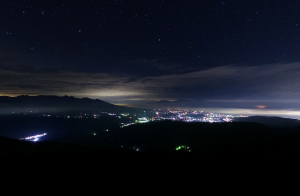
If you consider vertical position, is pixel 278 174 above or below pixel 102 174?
above

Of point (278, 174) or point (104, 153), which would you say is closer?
point (278, 174)

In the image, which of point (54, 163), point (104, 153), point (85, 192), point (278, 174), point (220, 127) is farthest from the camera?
point (220, 127)

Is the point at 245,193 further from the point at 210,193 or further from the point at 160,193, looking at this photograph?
the point at 160,193

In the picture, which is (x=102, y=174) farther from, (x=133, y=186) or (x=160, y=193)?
(x=160, y=193)

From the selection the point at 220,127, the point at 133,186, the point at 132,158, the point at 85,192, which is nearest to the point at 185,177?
the point at 133,186

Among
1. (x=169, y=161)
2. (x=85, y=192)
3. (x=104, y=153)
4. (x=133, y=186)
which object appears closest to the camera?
(x=85, y=192)

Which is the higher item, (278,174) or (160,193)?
(278,174)

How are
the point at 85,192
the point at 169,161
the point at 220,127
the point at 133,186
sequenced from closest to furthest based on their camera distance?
the point at 85,192 → the point at 133,186 → the point at 169,161 → the point at 220,127

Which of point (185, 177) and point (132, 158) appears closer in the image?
point (185, 177)

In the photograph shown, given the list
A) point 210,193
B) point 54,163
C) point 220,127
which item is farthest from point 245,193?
point 220,127
